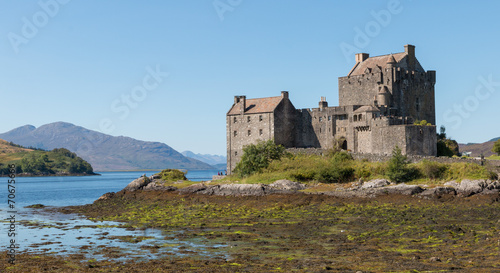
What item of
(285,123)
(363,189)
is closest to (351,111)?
(285,123)

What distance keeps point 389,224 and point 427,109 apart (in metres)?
42.3

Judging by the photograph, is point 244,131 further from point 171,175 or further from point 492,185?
point 492,185

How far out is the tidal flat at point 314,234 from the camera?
2078 cm

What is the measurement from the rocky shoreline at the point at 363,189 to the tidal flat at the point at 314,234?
3.82 ft

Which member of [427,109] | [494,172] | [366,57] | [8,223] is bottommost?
[8,223]

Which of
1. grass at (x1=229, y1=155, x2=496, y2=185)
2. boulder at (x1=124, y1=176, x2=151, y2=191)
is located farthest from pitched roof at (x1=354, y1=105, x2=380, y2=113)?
boulder at (x1=124, y1=176, x2=151, y2=191)

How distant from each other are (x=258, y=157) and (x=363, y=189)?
15507 millimetres

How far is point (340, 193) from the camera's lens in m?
44.4

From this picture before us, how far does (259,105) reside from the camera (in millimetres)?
70000

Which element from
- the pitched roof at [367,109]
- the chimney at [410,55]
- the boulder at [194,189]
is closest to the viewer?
the boulder at [194,189]

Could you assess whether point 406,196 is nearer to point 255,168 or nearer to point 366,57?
point 255,168

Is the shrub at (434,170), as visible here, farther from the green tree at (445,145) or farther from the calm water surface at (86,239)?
the calm water surface at (86,239)

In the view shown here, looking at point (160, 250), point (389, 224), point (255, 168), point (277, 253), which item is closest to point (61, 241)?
point (160, 250)

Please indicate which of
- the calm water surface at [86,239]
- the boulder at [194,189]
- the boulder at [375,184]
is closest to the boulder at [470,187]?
the boulder at [375,184]
